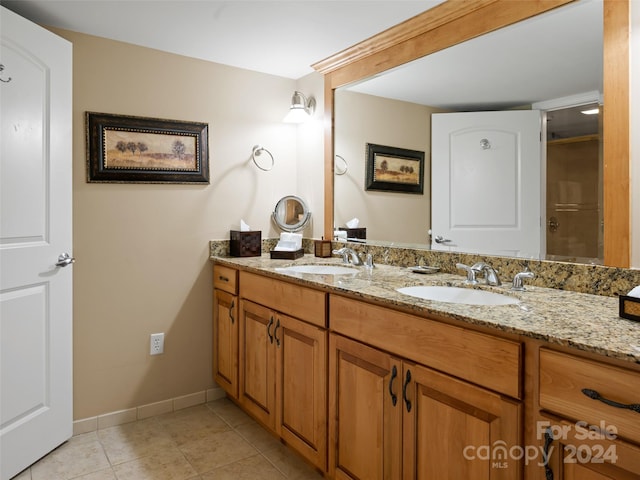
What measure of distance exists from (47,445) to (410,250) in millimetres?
2063

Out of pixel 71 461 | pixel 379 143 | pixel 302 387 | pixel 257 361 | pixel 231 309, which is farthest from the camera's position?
pixel 231 309

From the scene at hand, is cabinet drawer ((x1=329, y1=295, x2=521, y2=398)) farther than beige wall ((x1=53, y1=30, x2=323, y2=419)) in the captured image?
No

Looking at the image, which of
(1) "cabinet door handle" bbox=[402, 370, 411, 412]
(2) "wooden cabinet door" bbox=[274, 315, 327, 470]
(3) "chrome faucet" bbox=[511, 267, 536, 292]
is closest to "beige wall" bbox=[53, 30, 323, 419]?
(2) "wooden cabinet door" bbox=[274, 315, 327, 470]

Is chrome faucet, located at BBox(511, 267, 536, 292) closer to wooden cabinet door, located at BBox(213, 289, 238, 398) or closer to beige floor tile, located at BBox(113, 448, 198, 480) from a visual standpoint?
wooden cabinet door, located at BBox(213, 289, 238, 398)

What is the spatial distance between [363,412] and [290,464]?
75 centimetres

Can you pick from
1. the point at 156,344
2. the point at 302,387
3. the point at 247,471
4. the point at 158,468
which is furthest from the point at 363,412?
the point at 156,344

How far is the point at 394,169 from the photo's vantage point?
237cm

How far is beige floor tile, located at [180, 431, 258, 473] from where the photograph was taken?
6.98ft

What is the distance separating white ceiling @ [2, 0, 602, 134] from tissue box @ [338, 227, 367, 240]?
789 mm

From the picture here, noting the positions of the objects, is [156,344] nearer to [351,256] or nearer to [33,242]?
[33,242]

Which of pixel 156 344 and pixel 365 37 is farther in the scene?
pixel 156 344

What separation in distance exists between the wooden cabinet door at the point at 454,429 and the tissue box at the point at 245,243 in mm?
1636

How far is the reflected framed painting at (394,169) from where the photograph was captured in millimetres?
2256

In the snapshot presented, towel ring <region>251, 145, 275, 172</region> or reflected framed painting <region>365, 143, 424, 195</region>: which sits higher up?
towel ring <region>251, 145, 275, 172</region>
